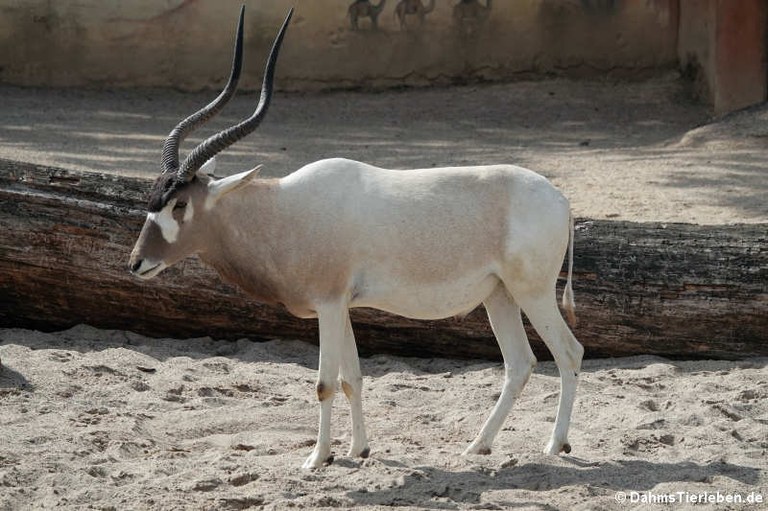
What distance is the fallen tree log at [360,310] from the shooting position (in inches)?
248

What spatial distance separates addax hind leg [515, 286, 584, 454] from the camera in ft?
17.1

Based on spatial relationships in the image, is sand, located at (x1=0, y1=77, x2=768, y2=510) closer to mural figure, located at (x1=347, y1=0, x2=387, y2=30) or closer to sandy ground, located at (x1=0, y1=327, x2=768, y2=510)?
sandy ground, located at (x1=0, y1=327, x2=768, y2=510)

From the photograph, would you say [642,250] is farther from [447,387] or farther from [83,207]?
[83,207]

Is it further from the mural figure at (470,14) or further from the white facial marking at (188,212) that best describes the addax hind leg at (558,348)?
the mural figure at (470,14)

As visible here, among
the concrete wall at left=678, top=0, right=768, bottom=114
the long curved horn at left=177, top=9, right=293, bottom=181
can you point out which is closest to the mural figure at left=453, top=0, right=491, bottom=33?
the concrete wall at left=678, top=0, right=768, bottom=114

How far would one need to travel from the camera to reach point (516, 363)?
538 cm

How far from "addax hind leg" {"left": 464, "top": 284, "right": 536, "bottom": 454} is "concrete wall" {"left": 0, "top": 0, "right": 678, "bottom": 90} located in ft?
29.0

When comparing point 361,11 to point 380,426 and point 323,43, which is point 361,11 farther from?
point 380,426

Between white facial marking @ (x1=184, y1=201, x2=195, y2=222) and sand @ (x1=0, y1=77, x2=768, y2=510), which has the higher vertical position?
white facial marking @ (x1=184, y1=201, x2=195, y2=222)

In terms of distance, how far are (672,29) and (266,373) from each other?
895 centimetres

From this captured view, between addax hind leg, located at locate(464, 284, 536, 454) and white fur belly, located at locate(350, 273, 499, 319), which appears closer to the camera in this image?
white fur belly, located at locate(350, 273, 499, 319)

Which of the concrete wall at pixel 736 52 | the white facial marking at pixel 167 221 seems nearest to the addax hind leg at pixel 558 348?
the white facial marking at pixel 167 221

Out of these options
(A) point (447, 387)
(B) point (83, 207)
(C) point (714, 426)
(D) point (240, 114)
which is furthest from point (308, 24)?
(C) point (714, 426)

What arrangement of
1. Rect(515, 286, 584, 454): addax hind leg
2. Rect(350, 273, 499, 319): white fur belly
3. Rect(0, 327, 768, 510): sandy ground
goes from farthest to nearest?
Rect(515, 286, 584, 454): addax hind leg
Rect(350, 273, 499, 319): white fur belly
Rect(0, 327, 768, 510): sandy ground
